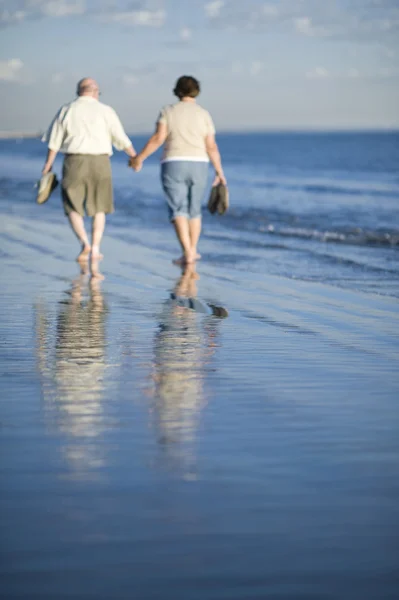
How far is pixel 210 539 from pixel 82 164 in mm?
Result: 8199

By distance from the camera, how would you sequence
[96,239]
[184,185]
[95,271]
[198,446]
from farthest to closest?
[184,185] < [96,239] < [95,271] < [198,446]

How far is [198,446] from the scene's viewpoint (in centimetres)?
383

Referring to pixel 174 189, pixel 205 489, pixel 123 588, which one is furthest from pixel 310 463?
pixel 174 189

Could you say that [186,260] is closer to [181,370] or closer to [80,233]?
[80,233]

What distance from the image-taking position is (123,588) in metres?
2.64

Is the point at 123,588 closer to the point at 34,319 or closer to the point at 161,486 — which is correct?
the point at 161,486

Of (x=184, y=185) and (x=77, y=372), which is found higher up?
(x=184, y=185)

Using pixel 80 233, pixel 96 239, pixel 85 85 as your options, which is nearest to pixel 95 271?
pixel 96 239

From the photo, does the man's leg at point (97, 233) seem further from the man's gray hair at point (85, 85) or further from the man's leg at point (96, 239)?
the man's gray hair at point (85, 85)

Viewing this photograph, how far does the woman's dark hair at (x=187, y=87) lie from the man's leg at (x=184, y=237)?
3.80 ft

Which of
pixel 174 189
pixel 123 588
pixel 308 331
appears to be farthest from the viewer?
pixel 174 189

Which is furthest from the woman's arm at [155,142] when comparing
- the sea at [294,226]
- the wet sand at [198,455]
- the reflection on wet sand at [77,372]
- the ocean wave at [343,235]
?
the ocean wave at [343,235]

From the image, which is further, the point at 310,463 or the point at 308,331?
the point at 308,331

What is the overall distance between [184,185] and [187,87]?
36.2 inches
